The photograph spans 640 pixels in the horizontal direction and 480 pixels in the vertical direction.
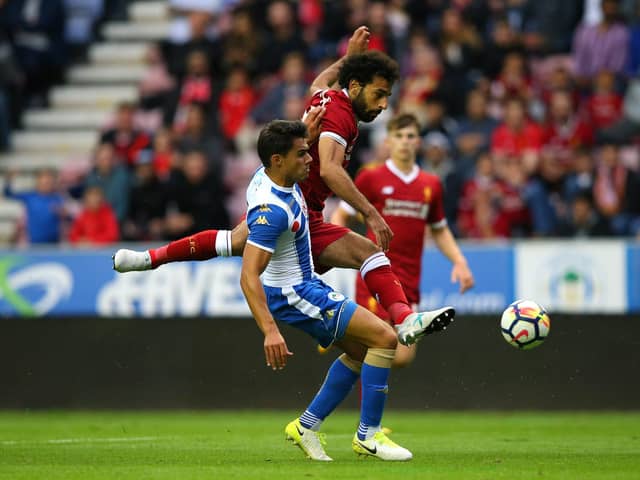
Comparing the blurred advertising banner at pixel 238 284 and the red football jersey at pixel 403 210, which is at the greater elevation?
the red football jersey at pixel 403 210

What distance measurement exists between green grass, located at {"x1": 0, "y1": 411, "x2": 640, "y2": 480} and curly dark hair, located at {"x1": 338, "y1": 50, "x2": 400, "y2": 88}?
2586 millimetres

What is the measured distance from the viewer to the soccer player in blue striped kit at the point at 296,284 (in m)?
7.95

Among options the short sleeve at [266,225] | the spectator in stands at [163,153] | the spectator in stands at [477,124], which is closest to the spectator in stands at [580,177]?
the spectator in stands at [477,124]

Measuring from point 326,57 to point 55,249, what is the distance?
543cm

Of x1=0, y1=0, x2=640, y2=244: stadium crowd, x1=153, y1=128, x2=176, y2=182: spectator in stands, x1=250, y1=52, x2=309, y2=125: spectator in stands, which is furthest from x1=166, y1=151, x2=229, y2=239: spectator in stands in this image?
x1=250, y1=52, x2=309, y2=125: spectator in stands

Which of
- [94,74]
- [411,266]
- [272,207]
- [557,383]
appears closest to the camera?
[272,207]

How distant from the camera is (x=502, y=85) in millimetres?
17812

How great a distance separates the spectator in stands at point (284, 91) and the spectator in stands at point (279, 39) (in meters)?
0.58

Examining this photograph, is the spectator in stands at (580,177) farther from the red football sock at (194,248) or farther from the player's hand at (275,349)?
the player's hand at (275,349)

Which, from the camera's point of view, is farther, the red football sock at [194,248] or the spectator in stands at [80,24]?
the spectator in stands at [80,24]

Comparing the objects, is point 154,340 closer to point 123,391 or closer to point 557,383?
point 123,391

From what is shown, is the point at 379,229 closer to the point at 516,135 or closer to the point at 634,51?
the point at 516,135

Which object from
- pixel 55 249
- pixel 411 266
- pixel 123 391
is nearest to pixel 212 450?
pixel 411 266

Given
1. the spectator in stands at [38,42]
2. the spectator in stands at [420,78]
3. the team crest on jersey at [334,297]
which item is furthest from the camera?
the spectator in stands at [38,42]
